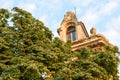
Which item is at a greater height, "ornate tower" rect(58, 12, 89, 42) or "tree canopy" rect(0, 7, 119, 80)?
"ornate tower" rect(58, 12, 89, 42)

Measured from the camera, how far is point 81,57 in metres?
17.5

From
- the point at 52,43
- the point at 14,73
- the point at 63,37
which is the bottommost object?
the point at 14,73

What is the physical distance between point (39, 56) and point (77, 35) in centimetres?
1122

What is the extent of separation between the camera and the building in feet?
83.9

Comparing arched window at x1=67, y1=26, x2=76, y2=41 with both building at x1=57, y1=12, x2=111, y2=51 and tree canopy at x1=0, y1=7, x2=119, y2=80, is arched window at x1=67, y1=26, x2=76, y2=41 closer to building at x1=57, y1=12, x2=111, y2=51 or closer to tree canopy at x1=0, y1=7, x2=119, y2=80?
building at x1=57, y1=12, x2=111, y2=51

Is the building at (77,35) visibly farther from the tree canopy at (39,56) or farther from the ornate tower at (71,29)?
the tree canopy at (39,56)

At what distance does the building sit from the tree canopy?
21.2 ft

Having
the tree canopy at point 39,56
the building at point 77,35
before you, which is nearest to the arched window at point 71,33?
the building at point 77,35

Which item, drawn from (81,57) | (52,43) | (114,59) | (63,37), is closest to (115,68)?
(114,59)

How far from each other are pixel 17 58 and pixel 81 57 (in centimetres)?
378

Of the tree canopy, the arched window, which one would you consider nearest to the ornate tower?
the arched window

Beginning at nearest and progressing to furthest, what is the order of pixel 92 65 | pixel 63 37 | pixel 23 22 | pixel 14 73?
pixel 14 73, pixel 92 65, pixel 23 22, pixel 63 37

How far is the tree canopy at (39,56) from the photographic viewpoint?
15.3 meters

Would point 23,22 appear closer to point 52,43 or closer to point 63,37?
point 52,43
